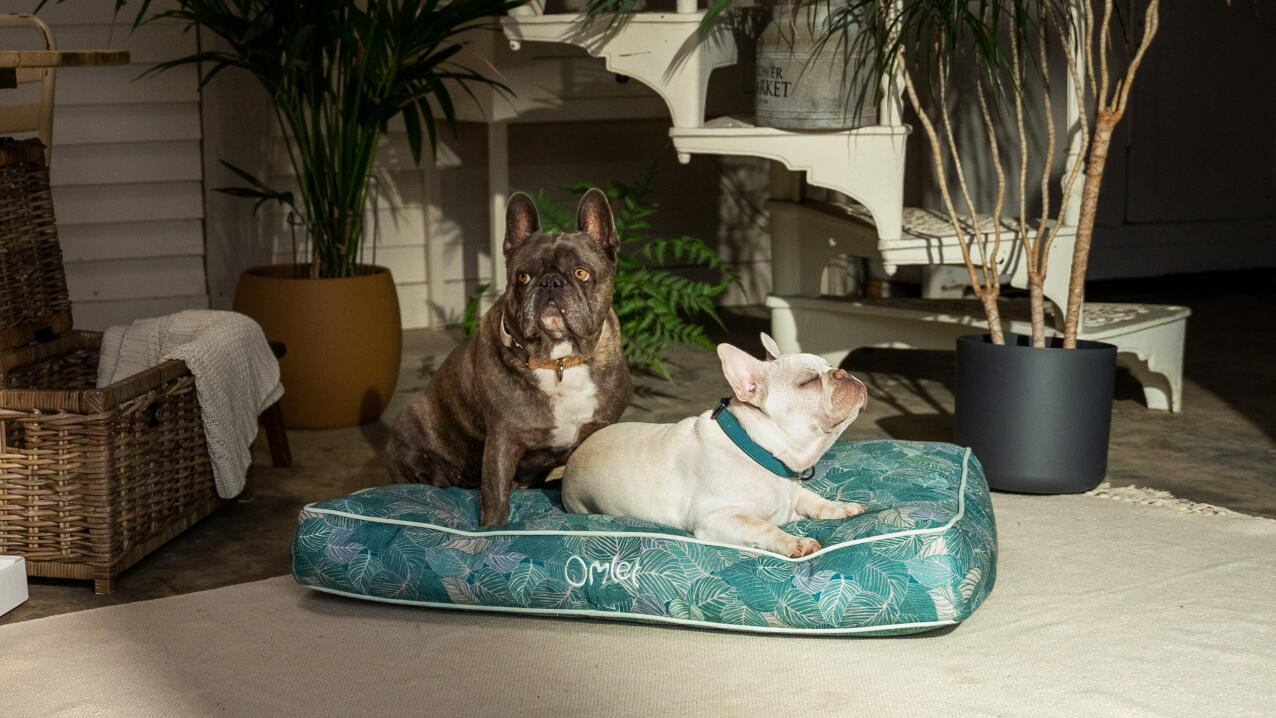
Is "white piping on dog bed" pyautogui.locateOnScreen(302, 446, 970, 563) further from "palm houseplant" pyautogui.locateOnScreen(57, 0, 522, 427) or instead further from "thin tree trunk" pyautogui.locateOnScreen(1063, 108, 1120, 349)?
"palm houseplant" pyautogui.locateOnScreen(57, 0, 522, 427)

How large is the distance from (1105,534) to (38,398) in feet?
7.89

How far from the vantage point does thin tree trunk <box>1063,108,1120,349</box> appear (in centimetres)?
340

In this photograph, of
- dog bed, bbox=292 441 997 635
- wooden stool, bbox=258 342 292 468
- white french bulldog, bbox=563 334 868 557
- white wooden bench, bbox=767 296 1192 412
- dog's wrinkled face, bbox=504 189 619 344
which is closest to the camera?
dog bed, bbox=292 441 997 635

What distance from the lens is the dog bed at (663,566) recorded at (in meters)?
2.45

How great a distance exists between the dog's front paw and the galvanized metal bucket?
5.66 ft

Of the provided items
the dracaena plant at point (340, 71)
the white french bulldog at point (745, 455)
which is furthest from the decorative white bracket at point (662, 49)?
the white french bulldog at point (745, 455)

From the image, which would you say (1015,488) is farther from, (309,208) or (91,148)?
(91,148)

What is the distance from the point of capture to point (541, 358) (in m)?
2.83

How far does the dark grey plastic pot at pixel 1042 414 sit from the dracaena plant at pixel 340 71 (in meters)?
1.80

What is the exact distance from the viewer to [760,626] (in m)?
2.50

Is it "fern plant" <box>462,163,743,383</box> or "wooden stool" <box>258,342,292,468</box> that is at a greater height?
"fern plant" <box>462,163,743,383</box>

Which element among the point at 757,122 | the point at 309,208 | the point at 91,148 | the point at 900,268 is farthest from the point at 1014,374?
the point at 91,148

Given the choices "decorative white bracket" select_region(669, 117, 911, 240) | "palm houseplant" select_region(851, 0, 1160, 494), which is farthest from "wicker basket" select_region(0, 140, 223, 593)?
"palm houseplant" select_region(851, 0, 1160, 494)

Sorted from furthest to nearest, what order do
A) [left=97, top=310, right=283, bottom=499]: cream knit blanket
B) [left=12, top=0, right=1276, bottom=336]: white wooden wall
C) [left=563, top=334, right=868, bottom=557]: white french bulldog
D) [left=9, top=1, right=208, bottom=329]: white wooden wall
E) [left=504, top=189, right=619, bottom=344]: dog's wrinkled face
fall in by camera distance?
[left=12, top=0, right=1276, bottom=336]: white wooden wall → [left=9, top=1, right=208, bottom=329]: white wooden wall → [left=97, top=310, right=283, bottom=499]: cream knit blanket → [left=504, top=189, right=619, bottom=344]: dog's wrinkled face → [left=563, top=334, right=868, bottom=557]: white french bulldog
